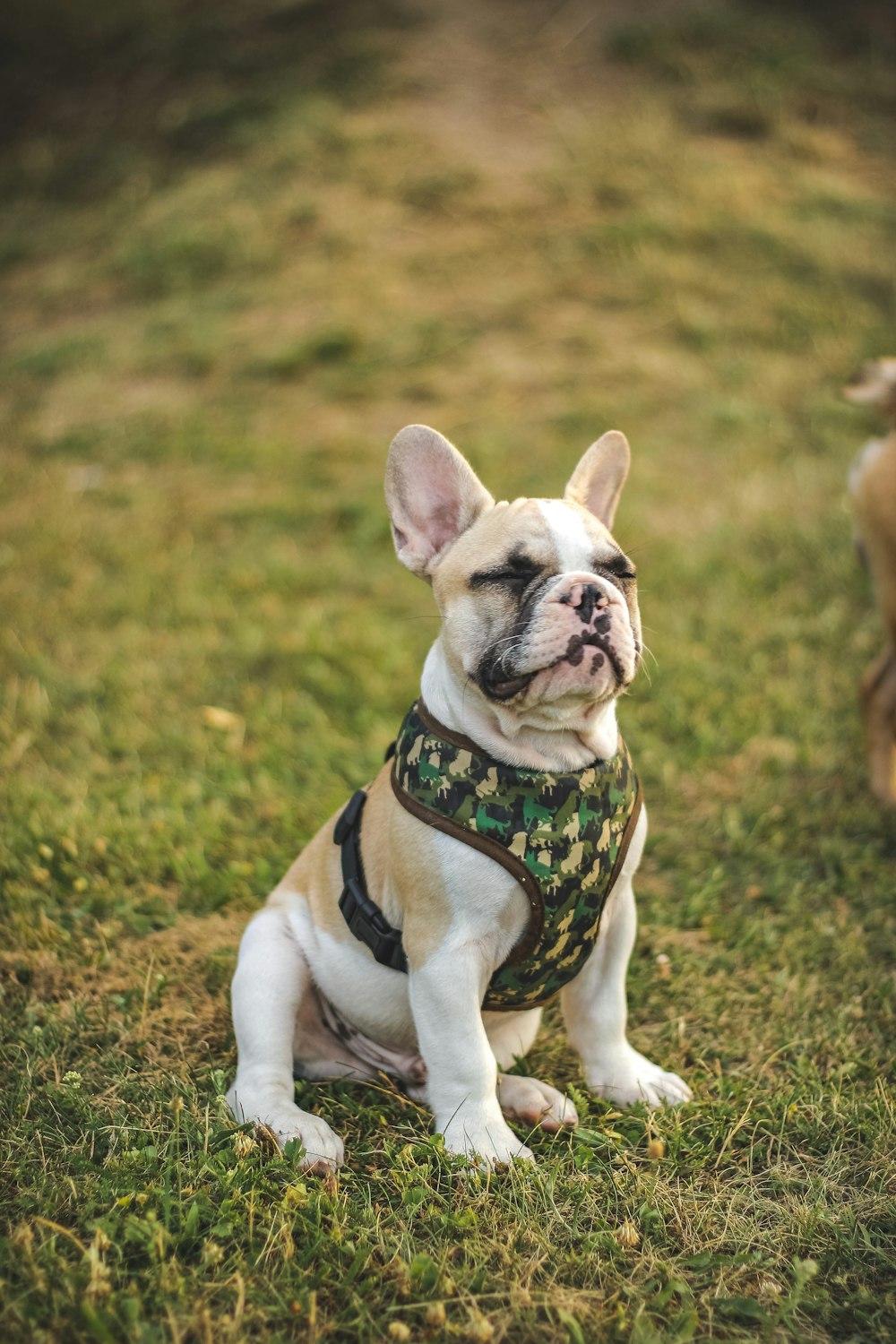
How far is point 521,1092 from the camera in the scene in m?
3.01

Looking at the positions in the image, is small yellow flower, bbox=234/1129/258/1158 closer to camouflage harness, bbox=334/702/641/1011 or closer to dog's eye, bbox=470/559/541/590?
camouflage harness, bbox=334/702/641/1011

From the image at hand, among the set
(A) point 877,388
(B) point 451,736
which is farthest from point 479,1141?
(A) point 877,388

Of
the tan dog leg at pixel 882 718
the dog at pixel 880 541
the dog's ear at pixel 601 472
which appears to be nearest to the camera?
the dog's ear at pixel 601 472

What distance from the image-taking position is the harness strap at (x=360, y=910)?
115 inches

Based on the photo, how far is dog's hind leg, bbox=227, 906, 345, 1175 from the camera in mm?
2807

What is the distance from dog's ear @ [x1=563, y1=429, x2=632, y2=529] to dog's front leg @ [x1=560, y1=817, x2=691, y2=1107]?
37.6 inches

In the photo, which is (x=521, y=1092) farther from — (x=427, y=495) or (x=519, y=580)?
(x=427, y=495)

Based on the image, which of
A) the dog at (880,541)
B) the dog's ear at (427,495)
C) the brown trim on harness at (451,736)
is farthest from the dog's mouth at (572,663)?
the dog at (880,541)

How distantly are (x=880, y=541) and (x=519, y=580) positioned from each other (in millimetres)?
2636

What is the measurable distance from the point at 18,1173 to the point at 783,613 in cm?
→ 504

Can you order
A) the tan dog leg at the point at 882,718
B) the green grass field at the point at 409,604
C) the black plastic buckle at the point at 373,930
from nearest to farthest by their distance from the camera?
1. the green grass field at the point at 409,604
2. the black plastic buckle at the point at 373,930
3. the tan dog leg at the point at 882,718

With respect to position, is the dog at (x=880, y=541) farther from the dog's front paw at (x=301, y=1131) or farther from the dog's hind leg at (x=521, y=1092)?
the dog's front paw at (x=301, y=1131)

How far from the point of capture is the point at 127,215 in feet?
38.0

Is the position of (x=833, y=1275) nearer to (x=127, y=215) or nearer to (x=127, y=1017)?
(x=127, y=1017)
